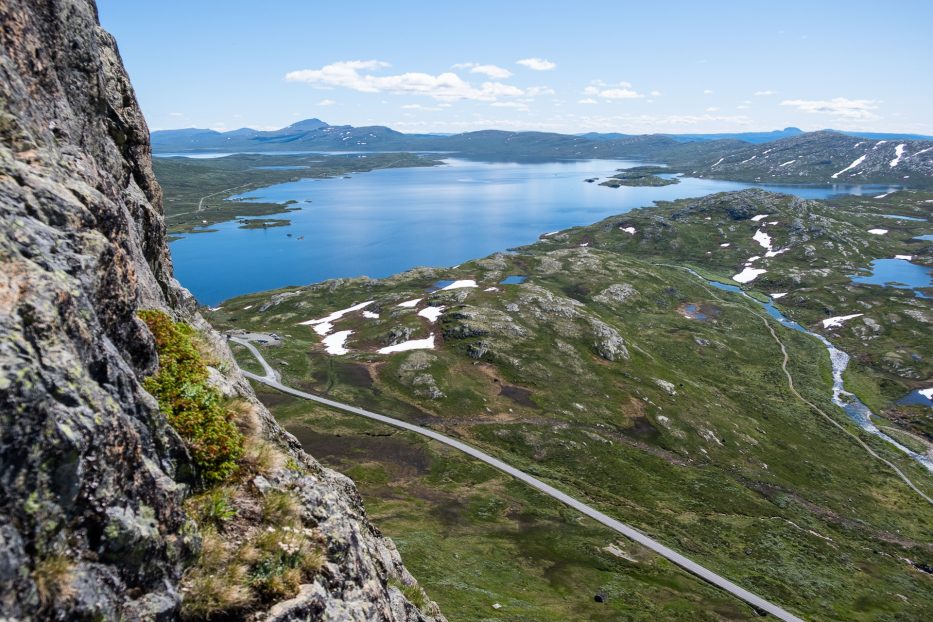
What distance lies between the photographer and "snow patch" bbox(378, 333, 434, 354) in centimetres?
12669

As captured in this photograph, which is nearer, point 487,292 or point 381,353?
point 381,353

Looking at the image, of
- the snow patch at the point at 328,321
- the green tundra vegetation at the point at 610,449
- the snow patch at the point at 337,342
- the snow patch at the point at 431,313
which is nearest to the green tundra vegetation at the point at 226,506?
the green tundra vegetation at the point at 610,449

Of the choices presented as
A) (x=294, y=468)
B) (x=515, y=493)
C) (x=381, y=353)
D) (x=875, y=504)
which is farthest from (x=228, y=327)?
(x=875, y=504)

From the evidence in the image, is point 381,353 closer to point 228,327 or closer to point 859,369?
point 228,327

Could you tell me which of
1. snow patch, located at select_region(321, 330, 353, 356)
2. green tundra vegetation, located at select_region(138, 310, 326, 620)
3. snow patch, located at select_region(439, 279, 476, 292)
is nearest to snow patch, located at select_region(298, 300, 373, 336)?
snow patch, located at select_region(321, 330, 353, 356)

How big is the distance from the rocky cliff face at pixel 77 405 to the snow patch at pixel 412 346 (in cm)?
11049

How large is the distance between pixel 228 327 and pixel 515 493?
342 ft

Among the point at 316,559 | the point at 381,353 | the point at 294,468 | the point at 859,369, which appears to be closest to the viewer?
the point at 316,559

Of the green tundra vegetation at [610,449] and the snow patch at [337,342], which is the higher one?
the snow patch at [337,342]

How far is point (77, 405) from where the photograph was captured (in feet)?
28.0

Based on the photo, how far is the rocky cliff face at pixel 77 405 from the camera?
289 inches

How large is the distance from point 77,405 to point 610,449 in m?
102

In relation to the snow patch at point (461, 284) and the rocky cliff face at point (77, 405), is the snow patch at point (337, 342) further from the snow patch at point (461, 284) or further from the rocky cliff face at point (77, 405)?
the rocky cliff face at point (77, 405)

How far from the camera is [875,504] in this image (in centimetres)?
9875
